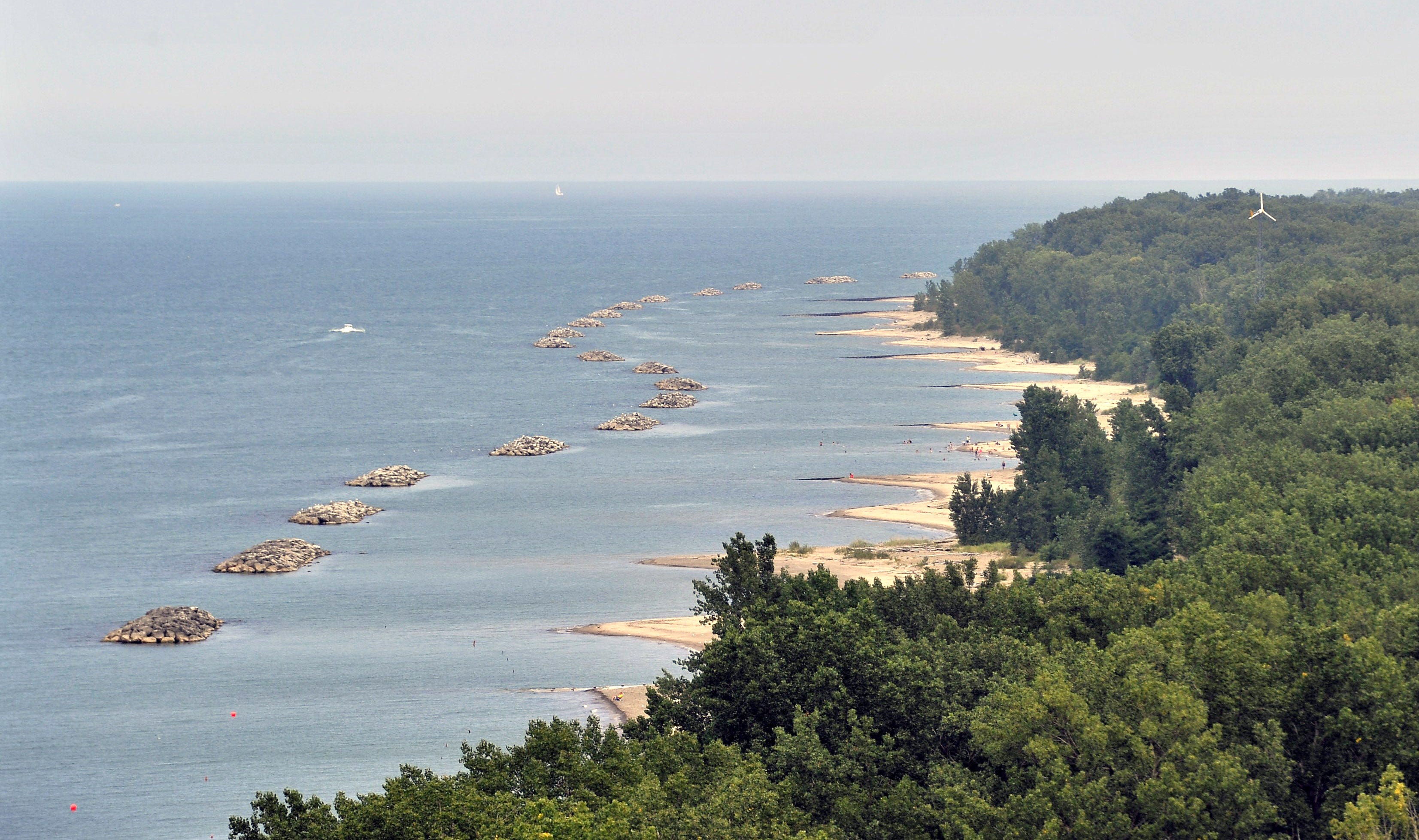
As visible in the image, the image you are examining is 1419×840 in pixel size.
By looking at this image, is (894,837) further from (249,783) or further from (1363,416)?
(1363,416)

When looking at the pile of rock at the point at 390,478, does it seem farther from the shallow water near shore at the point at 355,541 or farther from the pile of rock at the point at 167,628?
the pile of rock at the point at 167,628

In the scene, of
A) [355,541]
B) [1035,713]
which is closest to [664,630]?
[355,541]

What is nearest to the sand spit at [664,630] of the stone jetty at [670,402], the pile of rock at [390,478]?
the pile of rock at [390,478]

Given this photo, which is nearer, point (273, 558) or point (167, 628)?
point (167, 628)

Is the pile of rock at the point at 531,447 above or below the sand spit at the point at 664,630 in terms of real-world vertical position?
above

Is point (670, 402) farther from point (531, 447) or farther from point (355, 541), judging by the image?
point (355, 541)

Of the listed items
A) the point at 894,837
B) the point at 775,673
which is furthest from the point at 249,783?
the point at 894,837
